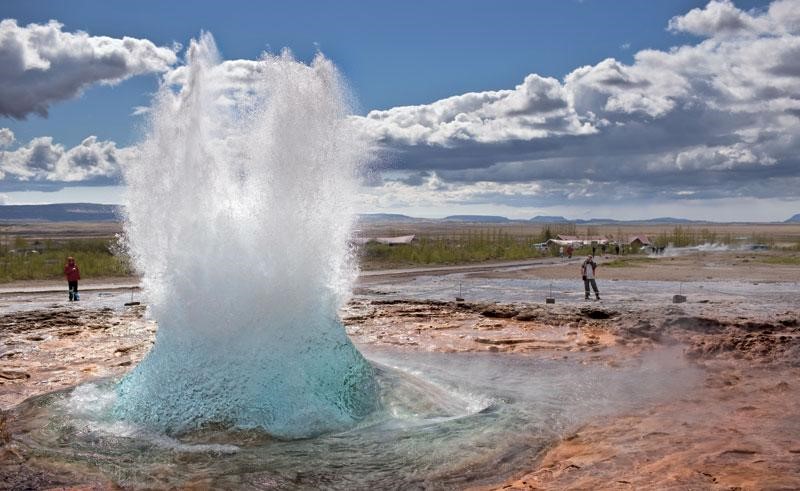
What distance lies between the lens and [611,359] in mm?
10570

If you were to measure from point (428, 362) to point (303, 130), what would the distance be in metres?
4.08

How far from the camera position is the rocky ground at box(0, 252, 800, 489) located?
533 centimetres

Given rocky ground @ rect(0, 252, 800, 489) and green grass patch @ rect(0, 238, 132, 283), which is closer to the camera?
rocky ground @ rect(0, 252, 800, 489)

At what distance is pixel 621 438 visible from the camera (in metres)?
6.29

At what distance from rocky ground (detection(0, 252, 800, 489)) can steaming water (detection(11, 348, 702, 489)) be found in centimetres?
34

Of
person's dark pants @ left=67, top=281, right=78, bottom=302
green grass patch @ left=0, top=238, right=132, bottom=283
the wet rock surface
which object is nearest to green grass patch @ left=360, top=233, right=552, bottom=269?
green grass patch @ left=0, top=238, right=132, bottom=283

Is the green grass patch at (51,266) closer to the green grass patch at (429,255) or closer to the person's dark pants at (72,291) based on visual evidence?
the person's dark pants at (72,291)

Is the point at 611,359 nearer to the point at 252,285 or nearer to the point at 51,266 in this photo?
the point at 252,285

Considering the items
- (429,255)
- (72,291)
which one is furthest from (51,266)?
(429,255)

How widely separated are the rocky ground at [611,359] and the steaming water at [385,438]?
344mm

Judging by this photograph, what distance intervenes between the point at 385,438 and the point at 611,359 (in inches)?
198

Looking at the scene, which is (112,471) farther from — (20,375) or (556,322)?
(556,322)

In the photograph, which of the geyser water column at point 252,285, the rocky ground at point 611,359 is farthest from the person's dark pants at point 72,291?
the geyser water column at point 252,285

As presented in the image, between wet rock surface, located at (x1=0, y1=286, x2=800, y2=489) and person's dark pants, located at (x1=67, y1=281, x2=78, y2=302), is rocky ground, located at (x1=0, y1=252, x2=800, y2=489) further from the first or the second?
person's dark pants, located at (x1=67, y1=281, x2=78, y2=302)
